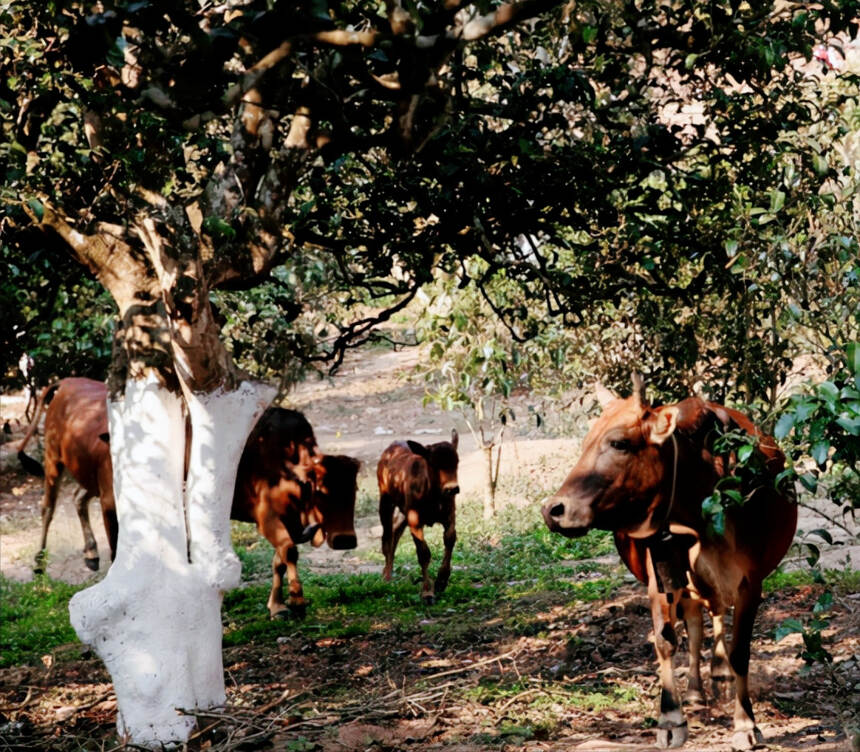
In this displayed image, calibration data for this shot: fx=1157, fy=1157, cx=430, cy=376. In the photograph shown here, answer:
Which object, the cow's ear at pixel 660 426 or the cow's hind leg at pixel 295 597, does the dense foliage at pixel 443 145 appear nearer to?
the cow's ear at pixel 660 426

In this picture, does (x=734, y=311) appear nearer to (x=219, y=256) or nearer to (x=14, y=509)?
(x=219, y=256)

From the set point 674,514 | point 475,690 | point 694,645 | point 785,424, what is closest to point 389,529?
point 475,690

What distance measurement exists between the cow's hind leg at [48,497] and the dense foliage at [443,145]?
16.0ft

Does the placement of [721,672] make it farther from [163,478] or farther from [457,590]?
[457,590]

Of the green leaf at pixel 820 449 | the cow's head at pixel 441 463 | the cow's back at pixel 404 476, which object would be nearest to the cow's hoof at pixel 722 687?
the green leaf at pixel 820 449

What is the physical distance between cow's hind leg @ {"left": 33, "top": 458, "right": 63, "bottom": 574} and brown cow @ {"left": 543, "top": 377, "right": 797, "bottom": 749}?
840 cm

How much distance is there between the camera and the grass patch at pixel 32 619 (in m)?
10.1

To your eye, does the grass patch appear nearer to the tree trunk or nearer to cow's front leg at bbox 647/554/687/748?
cow's front leg at bbox 647/554/687/748

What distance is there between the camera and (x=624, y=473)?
5840mm

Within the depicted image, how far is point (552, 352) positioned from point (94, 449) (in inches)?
203

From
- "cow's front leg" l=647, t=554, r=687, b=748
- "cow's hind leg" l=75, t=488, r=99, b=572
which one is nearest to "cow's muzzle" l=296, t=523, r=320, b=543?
"cow's hind leg" l=75, t=488, r=99, b=572

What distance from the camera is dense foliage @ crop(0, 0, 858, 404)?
17.6 feet

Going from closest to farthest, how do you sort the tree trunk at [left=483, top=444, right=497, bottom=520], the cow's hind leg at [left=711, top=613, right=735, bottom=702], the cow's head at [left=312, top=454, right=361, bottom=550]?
the cow's hind leg at [left=711, top=613, right=735, bottom=702] < the cow's head at [left=312, top=454, right=361, bottom=550] < the tree trunk at [left=483, top=444, right=497, bottom=520]

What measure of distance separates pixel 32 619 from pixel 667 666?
24.5ft
